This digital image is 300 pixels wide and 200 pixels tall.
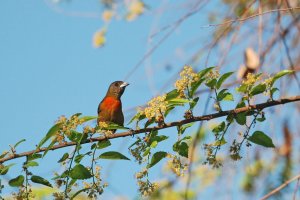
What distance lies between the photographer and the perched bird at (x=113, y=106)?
191 inches

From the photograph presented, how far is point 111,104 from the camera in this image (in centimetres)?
507

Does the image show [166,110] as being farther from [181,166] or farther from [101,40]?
[101,40]

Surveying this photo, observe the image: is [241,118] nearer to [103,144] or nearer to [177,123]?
[177,123]

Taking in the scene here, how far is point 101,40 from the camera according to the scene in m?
4.24

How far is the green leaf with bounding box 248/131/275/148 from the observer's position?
7.83 ft

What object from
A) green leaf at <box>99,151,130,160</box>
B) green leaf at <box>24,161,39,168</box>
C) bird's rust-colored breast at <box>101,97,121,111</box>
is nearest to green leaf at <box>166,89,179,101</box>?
green leaf at <box>99,151,130,160</box>

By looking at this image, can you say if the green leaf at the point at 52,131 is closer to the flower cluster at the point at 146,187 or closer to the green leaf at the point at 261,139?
the flower cluster at the point at 146,187

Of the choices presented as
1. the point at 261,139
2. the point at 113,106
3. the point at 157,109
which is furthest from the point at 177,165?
the point at 113,106

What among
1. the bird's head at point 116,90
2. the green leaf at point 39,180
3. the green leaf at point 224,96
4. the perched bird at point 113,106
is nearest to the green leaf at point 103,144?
the green leaf at point 39,180

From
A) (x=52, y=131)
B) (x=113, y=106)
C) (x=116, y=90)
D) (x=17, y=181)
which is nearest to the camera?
(x=52, y=131)

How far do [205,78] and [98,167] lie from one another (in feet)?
1.84

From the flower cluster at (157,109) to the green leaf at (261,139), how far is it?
1.20 feet

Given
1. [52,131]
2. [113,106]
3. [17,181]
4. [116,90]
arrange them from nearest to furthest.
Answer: [52,131] < [17,181] < [113,106] < [116,90]

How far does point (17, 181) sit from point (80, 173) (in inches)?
11.0
